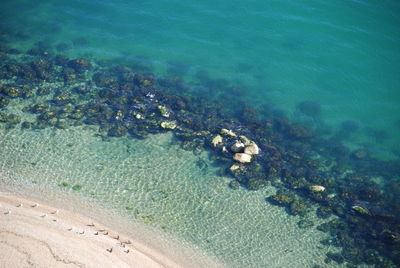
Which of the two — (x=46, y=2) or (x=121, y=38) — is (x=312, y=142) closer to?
(x=121, y=38)

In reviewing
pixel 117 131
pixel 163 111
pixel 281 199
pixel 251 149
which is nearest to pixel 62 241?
pixel 117 131

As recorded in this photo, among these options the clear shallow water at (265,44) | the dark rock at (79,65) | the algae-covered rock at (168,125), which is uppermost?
the clear shallow water at (265,44)

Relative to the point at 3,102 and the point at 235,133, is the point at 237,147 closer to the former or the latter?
the point at 235,133

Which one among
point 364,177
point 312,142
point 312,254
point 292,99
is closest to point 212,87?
point 292,99

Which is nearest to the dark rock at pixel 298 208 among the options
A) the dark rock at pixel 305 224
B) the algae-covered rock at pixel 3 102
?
the dark rock at pixel 305 224

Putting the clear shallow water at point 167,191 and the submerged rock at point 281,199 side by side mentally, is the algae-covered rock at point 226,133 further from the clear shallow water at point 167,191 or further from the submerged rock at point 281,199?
the submerged rock at point 281,199

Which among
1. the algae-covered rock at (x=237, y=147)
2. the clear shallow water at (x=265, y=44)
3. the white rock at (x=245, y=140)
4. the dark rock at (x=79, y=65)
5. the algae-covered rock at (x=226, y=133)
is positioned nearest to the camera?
the algae-covered rock at (x=237, y=147)

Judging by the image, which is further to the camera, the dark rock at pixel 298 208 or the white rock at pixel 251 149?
the white rock at pixel 251 149
